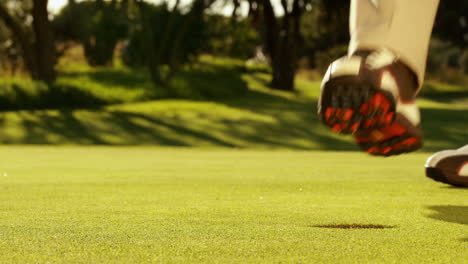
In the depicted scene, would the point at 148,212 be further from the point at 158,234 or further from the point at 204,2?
the point at 204,2

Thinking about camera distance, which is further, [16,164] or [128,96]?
[128,96]

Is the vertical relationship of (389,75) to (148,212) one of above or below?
above

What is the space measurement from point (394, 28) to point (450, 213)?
0.93 metres

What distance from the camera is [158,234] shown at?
8.86ft

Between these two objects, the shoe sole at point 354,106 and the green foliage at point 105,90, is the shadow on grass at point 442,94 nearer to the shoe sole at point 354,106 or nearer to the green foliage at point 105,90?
the green foliage at point 105,90

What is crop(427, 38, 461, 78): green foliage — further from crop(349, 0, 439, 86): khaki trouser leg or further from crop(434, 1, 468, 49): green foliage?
crop(349, 0, 439, 86): khaki trouser leg

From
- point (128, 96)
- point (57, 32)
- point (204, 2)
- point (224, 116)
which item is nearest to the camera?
point (224, 116)

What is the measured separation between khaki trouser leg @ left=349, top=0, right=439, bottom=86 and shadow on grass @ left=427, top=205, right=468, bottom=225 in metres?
0.61

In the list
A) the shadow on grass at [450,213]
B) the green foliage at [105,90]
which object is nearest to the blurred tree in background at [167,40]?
the green foliage at [105,90]

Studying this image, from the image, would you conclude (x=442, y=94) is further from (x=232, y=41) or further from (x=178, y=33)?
(x=232, y=41)

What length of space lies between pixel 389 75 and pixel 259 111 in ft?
48.2

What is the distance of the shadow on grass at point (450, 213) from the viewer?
3137mm

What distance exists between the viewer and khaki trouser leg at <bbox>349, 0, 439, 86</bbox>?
280 centimetres

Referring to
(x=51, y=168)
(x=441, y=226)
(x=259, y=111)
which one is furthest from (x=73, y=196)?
(x=259, y=111)
